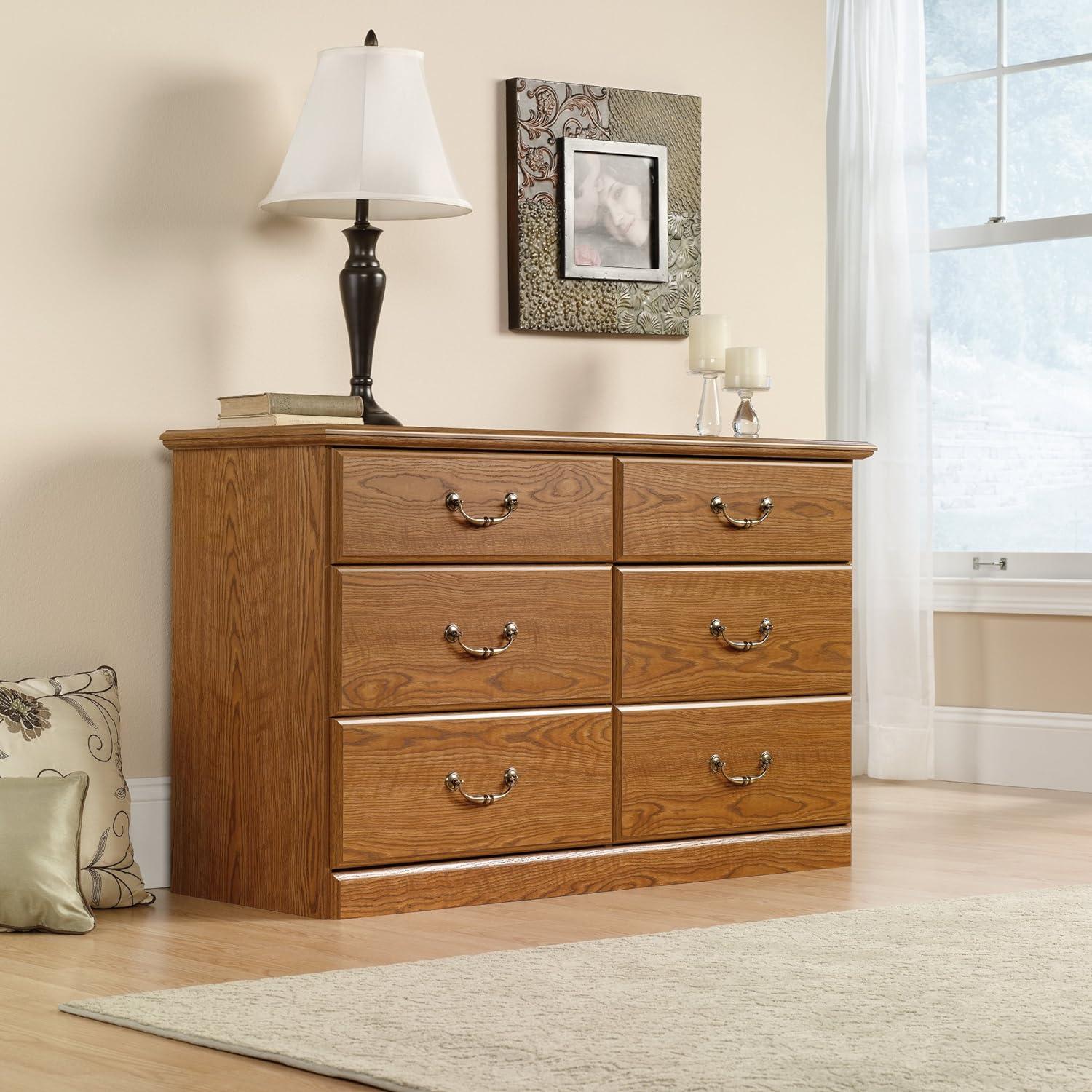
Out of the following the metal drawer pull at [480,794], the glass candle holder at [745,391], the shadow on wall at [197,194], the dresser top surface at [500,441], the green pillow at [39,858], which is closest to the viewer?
the green pillow at [39,858]

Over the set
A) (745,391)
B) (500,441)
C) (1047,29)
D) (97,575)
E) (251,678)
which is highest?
(1047,29)

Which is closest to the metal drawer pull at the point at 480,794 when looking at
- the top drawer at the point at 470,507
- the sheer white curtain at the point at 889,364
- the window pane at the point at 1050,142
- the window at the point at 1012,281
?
the top drawer at the point at 470,507

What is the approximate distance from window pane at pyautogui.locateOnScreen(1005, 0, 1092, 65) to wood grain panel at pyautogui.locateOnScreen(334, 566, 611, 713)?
7.16 ft

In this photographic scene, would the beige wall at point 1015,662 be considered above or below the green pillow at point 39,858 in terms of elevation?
above

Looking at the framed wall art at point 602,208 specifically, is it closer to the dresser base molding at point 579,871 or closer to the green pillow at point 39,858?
the dresser base molding at point 579,871

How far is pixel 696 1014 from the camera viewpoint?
2170 mm

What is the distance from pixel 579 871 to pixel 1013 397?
209cm

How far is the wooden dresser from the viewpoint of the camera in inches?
112

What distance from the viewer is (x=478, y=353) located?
3.57 metres

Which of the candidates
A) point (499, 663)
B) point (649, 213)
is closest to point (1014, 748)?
point (649, 213)

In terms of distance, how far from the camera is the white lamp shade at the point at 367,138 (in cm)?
309

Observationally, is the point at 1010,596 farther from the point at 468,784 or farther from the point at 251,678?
the point at 251,678

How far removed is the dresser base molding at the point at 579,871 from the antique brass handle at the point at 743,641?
13.1 inches

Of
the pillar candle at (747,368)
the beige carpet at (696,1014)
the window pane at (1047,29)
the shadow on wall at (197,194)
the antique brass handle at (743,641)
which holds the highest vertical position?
the window pane at (1047,29)
